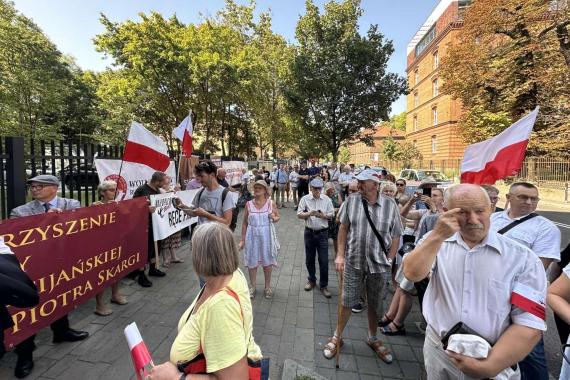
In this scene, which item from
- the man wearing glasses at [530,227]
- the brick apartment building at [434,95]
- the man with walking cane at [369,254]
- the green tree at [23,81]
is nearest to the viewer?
the man wearing glasses at [530,227]

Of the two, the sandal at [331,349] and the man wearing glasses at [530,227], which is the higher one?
the man wearing glasses at [530,227]

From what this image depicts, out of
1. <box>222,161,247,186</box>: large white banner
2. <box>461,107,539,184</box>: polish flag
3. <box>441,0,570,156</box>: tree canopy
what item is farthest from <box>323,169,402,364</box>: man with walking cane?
<box>441,0,570,156</box>: tree canopy

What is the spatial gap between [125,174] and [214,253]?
4.22 metres

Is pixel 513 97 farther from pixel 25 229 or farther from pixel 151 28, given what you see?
pixel 25 229

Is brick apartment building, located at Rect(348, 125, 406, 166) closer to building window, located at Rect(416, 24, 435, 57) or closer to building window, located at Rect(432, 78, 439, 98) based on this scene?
building window, located at Rect(416, 24, 435, 57)

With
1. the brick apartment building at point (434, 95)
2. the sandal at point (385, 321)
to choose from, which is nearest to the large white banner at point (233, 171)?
the sandal at point (385, 321)

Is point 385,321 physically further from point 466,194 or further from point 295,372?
point 466,194

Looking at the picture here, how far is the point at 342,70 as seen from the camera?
63.8ft

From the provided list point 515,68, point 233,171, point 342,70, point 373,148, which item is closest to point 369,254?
point 233,171

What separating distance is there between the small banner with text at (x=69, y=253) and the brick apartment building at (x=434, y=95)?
30.5 m

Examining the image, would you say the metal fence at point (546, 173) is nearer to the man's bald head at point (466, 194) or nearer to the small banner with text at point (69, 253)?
the man's bald head at point (466, 194)

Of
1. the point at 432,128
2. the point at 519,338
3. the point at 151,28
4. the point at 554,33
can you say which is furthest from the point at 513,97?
the point at 519,338

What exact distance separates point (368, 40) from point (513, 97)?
10770mm

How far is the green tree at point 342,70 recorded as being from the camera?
19.3 metres
